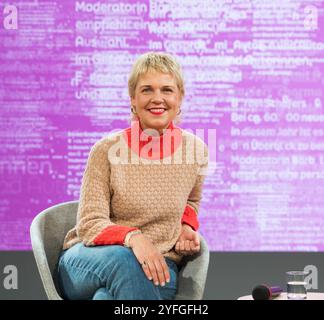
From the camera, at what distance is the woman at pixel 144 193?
7.35ft

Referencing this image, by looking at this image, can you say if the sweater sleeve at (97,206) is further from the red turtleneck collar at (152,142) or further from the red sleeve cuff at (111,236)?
the red turtleneck collar at (152,142)

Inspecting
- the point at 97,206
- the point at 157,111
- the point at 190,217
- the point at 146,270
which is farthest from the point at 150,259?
the point at 157,111

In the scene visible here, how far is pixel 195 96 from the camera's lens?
438 centimetres

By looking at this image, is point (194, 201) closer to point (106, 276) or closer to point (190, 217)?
point (190, 217)

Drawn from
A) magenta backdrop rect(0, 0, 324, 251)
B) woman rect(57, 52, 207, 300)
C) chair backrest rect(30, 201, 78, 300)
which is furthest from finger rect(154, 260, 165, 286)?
magenta backdrop rect(0, 0, 324, 251)

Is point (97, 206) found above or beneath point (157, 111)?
beneath

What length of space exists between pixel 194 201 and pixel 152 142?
29 cm

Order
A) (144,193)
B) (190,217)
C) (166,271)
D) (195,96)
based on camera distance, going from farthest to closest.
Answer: (195,96) → (190,217) → (144,193) → (166,271)

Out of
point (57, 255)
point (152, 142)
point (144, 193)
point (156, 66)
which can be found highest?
point (156, 66)

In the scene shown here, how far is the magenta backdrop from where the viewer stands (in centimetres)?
433

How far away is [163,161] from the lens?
2.46 m

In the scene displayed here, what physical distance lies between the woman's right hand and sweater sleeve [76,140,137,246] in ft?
0.17

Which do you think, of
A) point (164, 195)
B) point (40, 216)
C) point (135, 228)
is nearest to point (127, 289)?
point (135, 228)

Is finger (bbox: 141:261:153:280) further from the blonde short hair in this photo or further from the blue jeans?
the blonde short hair
